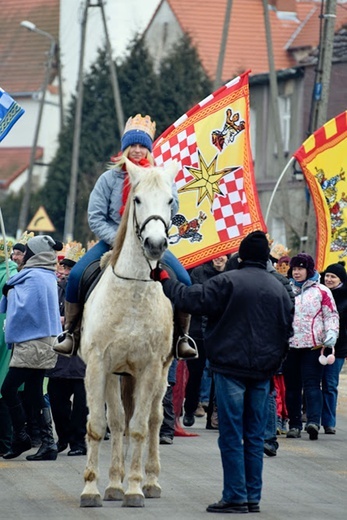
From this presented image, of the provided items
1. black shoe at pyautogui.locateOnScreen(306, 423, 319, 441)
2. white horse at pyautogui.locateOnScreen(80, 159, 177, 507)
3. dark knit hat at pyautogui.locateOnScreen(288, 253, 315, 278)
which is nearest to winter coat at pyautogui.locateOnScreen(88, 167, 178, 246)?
white horse at pyautogui.locateOnScreen(80, 159, 177, 507)

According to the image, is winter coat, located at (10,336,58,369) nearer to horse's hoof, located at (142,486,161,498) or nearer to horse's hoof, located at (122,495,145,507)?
horse's hoof, located at (142,486,161,498)

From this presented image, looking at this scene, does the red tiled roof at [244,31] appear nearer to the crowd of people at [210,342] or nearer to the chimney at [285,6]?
the chimney at [285,6]

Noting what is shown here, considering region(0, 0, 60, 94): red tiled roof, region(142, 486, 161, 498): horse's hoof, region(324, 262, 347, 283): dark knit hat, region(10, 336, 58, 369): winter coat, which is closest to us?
region(142, 486, 161, 498): horse's hoof

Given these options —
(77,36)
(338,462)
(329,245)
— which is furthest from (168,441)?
(77,36)

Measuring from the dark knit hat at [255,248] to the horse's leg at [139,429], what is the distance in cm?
99

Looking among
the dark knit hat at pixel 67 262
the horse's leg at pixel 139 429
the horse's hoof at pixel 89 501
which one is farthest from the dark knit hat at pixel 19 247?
the horse's hoof at pixel 89 501

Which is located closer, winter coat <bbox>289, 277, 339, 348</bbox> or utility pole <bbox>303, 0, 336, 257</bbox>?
winter coat <bbox>289, 277, 339, 348</bbox>

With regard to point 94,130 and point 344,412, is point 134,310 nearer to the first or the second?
point 344,412

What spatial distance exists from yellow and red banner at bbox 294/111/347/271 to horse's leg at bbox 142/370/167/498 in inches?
271

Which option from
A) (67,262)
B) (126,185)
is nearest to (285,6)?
(67,262)

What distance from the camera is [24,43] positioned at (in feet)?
296

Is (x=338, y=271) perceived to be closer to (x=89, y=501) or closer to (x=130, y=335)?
(x=130, y=335)

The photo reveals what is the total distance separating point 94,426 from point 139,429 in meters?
0.31

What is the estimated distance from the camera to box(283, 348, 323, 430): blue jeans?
51.3ft
